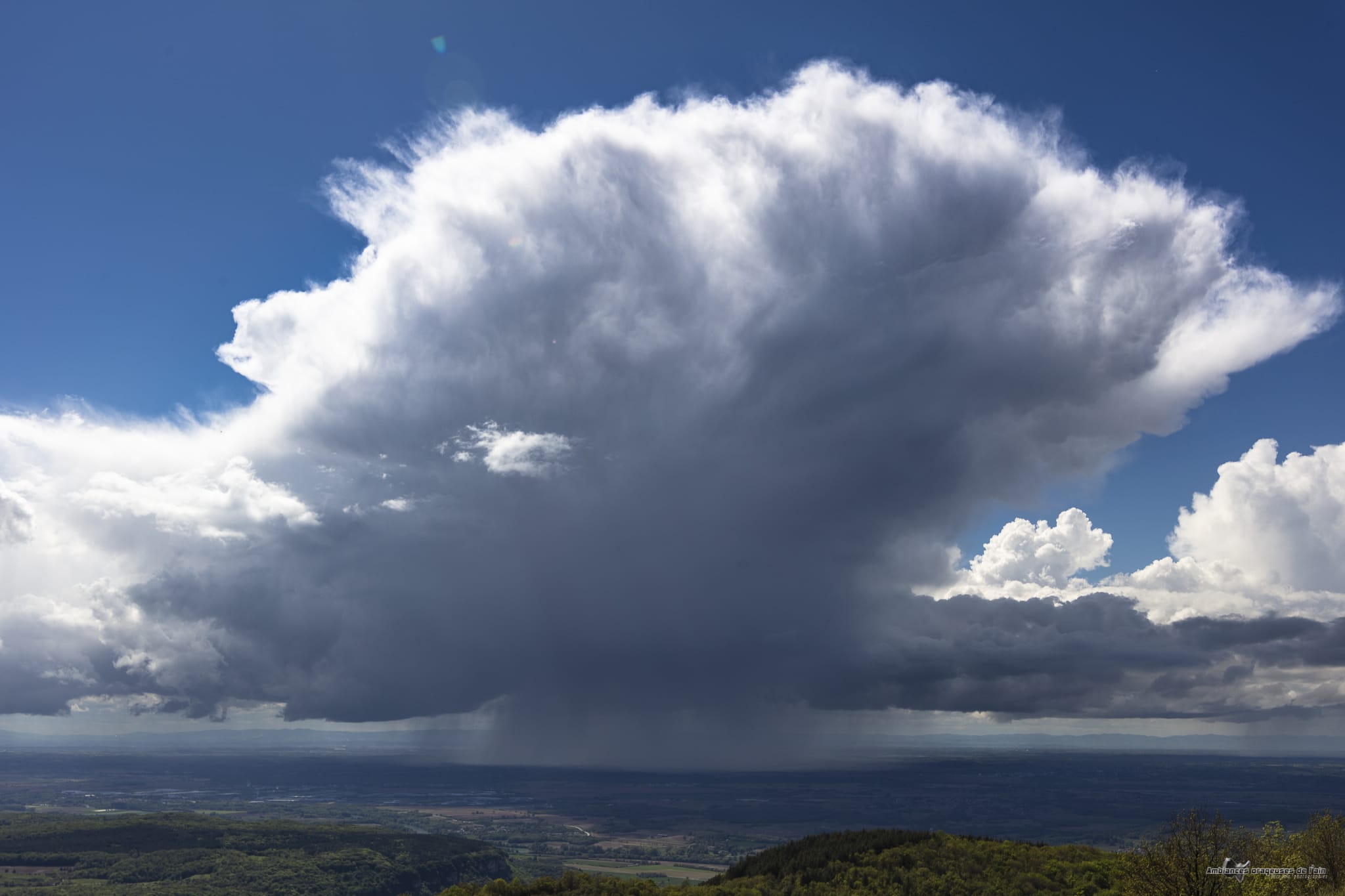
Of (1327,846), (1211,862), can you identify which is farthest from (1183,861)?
(1327,846)

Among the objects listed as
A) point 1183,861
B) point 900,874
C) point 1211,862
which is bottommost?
point 900,874

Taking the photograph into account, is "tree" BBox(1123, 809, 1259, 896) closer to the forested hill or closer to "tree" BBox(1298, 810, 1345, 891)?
"tree" BBox(1298, 810, 1345, 891)

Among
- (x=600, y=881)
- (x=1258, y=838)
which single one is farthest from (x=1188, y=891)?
(x=600, y=881)
